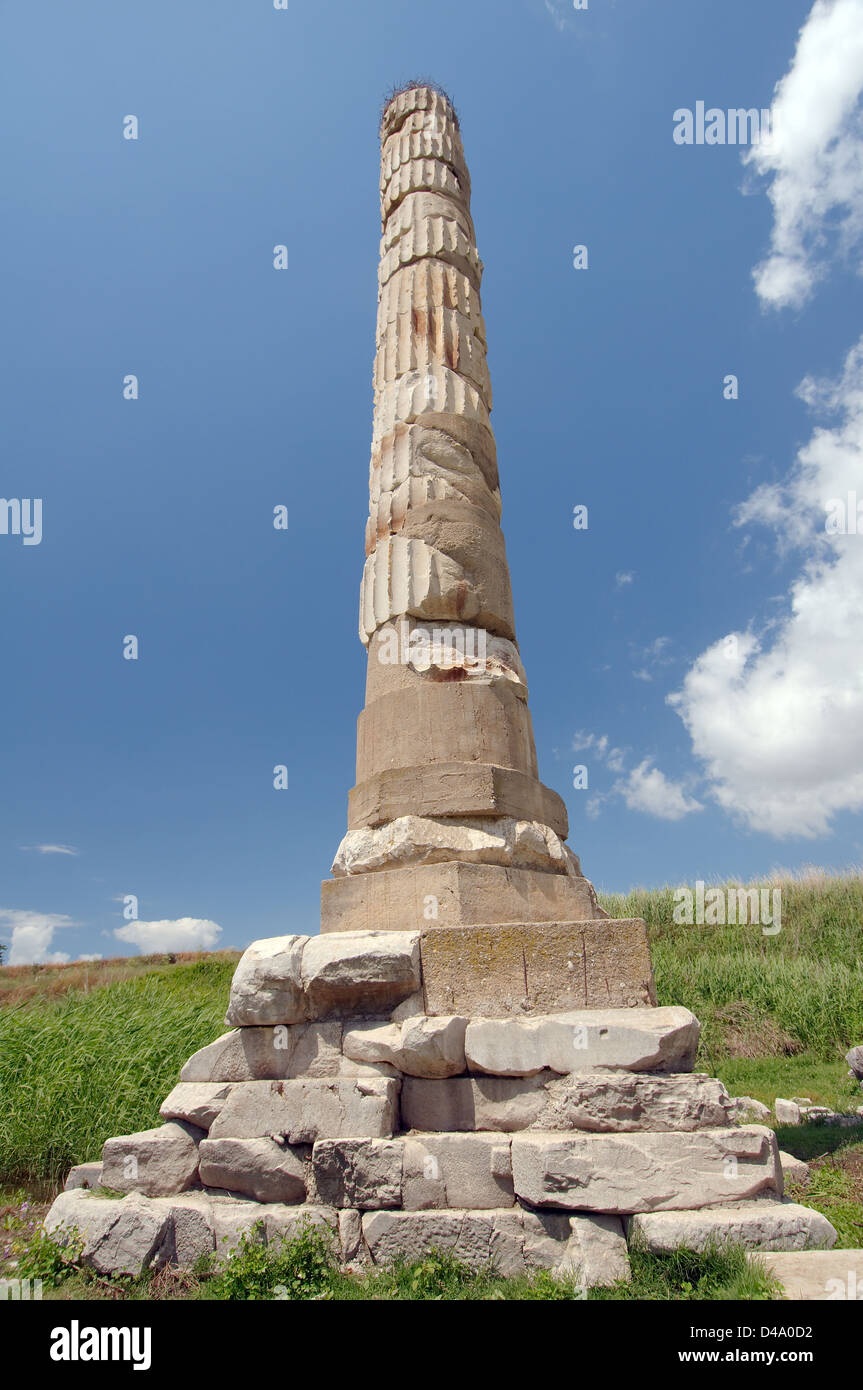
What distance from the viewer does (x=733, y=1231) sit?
10.1 ft

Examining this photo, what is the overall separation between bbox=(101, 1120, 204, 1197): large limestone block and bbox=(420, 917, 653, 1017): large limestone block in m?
1.48

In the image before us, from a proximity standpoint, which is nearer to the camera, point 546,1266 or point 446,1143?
point 546,1266

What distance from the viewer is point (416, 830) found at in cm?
488

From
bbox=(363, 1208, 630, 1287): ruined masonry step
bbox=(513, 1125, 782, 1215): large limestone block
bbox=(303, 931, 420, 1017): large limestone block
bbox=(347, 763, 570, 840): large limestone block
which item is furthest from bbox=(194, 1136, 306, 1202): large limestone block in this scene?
bbox=(347, 763, 570, 840): large limestone block

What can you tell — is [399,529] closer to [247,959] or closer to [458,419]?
[458,419]

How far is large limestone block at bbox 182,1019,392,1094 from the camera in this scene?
4.02 m

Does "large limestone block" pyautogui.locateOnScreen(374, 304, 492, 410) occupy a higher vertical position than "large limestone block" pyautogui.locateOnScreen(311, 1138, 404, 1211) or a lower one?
higher

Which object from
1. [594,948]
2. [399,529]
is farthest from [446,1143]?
[399,529]

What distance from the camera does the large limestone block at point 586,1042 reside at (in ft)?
11.9

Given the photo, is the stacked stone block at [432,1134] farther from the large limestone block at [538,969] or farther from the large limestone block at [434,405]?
the large limestone block at [434,405]

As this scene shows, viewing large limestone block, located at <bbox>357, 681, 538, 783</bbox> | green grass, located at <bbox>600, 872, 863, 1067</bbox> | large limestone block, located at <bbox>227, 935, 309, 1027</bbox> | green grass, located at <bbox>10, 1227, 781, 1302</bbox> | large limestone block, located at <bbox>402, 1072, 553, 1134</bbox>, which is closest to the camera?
green grass, located at <bbox>10, 1227, 781, 1302</bbox>

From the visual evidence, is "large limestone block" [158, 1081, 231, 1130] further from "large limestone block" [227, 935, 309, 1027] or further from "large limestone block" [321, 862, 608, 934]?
"large limestone block" [321, 862, 608, 934]

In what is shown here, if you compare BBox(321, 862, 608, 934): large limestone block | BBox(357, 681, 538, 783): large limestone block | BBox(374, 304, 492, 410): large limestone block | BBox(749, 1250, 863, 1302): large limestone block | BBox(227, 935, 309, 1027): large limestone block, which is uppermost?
BBox(374, 304, 492, 410): large limestone block

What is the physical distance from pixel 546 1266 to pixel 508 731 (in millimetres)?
3046
